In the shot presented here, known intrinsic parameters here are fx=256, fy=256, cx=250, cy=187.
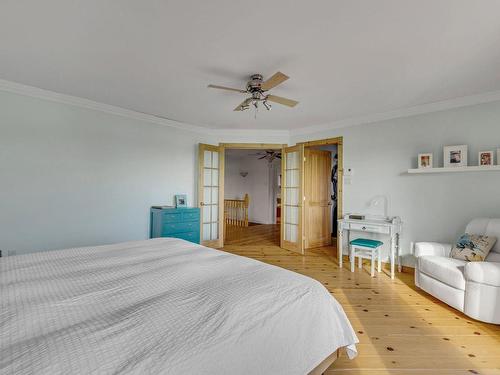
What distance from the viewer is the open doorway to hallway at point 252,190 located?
8.42 metres

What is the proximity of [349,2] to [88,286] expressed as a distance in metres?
→ 2.29

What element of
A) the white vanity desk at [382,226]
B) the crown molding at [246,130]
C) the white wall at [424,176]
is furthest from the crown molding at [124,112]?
the white vanity desk at [382,226]

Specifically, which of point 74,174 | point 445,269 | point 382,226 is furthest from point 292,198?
point 74,174

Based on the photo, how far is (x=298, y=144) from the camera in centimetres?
484

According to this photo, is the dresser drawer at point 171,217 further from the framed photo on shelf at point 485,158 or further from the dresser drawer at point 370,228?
the framed photo on shelf at point 485,158

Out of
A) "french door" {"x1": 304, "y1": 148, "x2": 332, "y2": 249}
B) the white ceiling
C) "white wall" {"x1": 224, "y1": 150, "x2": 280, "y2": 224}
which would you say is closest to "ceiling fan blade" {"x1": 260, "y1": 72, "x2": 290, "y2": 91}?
the white ceiling

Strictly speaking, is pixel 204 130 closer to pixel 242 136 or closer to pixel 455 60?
pixel 242 136

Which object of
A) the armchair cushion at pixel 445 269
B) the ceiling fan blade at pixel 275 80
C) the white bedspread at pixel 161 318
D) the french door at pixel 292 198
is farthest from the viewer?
the french door at pixel 292 198

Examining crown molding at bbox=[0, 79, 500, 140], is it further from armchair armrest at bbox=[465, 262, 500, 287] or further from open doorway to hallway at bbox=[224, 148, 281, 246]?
open doorway to hallway at bbox=[224, 148, 281, 246]

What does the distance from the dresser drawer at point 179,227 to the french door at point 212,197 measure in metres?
0.62

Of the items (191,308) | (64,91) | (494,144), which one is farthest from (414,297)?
(64,91)

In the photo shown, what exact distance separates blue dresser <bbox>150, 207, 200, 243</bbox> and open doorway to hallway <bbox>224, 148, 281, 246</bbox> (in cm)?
362

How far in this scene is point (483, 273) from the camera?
7.52ft

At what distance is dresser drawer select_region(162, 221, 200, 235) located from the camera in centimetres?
395
